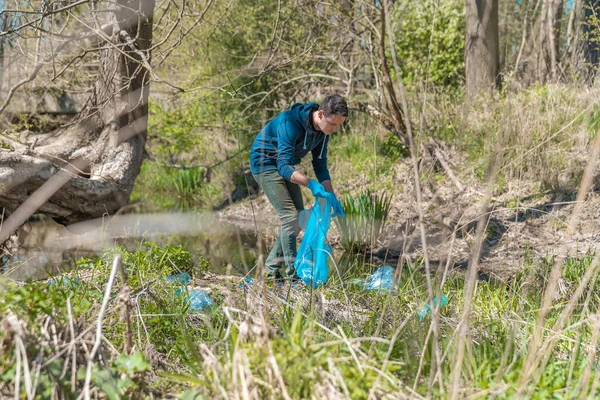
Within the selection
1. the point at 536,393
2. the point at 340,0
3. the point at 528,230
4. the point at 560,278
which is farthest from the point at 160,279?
the point at 340,0

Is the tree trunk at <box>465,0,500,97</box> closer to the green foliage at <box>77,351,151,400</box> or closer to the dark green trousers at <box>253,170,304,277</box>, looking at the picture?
the dark green trousers at <box>253,170,304,277</box>

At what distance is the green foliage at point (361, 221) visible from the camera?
6.15 m

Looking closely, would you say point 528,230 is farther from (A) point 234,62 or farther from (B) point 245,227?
(A) point 234,62

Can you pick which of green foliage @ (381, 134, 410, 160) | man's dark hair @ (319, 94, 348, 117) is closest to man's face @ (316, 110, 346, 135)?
man's dark hair @ (319, 94, 348, 117)

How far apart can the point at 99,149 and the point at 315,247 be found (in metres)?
2.76

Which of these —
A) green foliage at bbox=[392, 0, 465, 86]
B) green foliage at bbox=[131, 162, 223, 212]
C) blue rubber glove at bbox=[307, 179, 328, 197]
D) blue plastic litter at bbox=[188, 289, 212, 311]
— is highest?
green foliage at bbox=[392, 0, 465, 86]

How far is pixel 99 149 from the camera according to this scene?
5977mm

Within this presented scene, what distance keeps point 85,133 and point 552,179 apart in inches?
206

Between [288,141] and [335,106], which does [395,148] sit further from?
[335,106]

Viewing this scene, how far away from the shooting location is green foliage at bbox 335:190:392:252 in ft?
20.2

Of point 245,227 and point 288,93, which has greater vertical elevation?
point 288,93

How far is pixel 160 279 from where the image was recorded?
3.33 metres

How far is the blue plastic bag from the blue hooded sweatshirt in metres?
0.37

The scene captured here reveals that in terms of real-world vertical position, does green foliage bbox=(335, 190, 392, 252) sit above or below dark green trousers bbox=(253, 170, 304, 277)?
below
